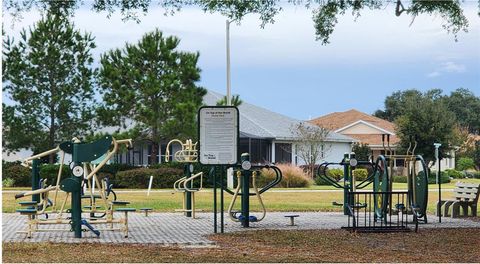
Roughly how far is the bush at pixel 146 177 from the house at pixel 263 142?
240 inches

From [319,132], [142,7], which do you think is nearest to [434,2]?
[142,7]

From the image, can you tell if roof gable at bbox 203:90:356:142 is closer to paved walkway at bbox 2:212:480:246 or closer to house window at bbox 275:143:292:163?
house window at bbox 275:143:292:163

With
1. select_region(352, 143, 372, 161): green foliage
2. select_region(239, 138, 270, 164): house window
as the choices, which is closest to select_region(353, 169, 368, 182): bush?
select_region(239, 138, 270, 164): house window

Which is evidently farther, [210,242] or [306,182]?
[306,182]

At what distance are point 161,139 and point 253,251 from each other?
29290 millimetres

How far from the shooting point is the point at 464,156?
60469 mm

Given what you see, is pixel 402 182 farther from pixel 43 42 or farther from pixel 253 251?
pixel 253 251

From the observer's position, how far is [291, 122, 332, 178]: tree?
45.8 m

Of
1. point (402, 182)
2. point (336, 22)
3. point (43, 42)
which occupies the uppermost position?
point (43, 42)

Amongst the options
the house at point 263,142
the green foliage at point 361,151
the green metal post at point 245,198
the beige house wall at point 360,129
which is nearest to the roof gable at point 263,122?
the house at point 263,142

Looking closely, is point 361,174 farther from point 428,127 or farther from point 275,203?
point 275,203

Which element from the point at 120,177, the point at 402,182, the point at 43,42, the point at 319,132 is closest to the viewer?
the point at 120,177

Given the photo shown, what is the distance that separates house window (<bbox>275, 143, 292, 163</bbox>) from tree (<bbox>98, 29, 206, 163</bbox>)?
8954 millimetres

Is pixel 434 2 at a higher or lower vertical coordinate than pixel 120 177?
higher
